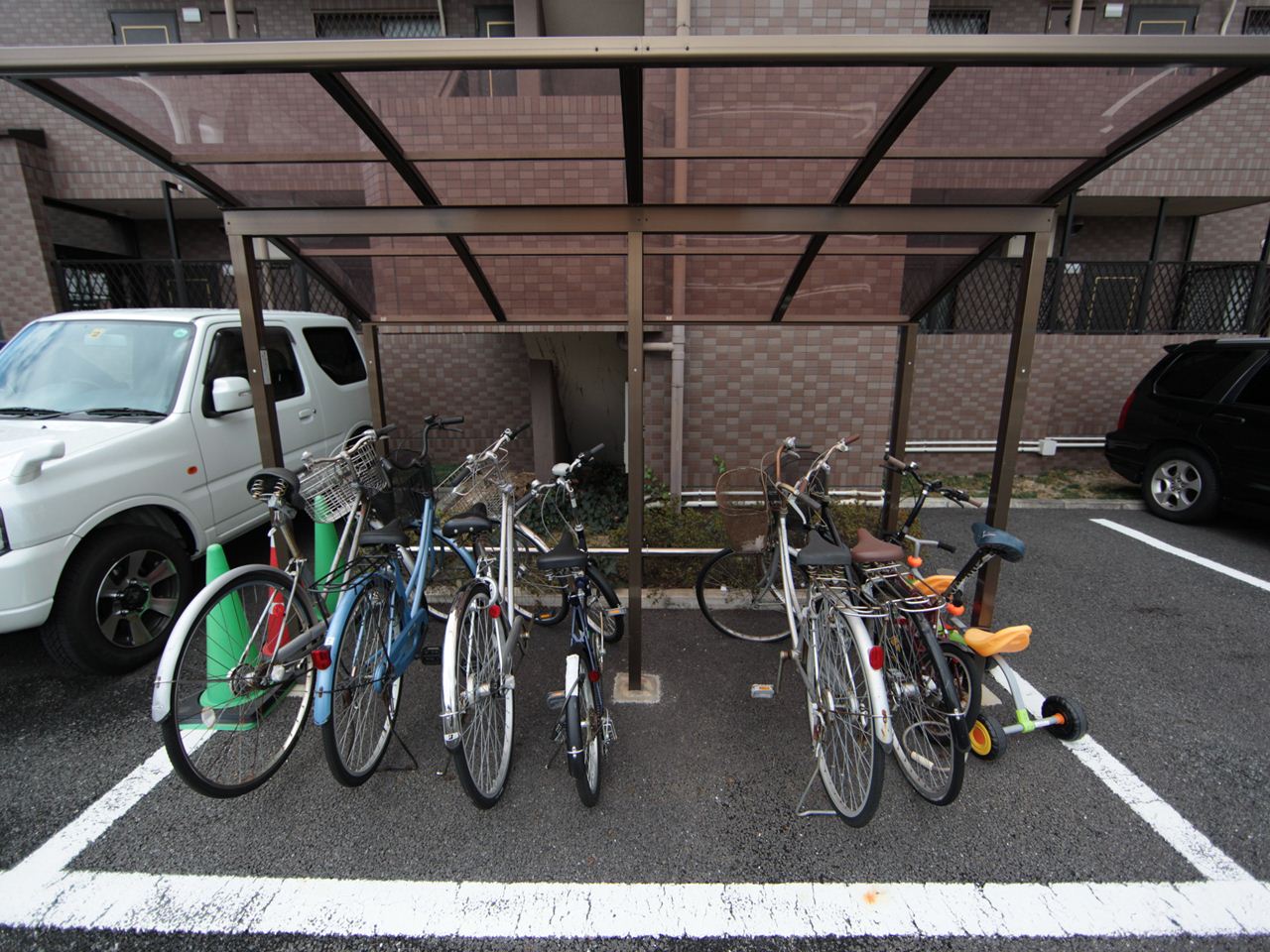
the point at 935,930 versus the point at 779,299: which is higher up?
the point at 779,299

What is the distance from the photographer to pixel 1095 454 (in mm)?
7188

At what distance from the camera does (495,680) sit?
2.35m

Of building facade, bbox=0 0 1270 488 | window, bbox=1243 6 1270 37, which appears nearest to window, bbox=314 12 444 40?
building facade, bbox=0 0 1270 488

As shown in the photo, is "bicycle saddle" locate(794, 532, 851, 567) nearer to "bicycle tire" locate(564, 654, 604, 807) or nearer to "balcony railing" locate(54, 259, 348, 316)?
"bicycle tire" locate(564, 654, 604, 807)

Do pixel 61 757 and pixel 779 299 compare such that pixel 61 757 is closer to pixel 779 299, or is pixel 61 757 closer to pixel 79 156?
pixel 779 299

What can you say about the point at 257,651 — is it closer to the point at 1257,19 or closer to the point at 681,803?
the point at 681,803

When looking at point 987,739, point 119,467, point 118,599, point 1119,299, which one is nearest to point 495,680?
point 987,739

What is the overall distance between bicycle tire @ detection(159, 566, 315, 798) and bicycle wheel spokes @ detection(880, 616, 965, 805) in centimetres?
235

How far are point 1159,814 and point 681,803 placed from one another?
1.81 metres

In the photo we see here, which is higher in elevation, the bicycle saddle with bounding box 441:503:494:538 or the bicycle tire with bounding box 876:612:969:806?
the bicycle saddle with bounding box 441:503:494:538

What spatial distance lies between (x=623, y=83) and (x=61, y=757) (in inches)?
141

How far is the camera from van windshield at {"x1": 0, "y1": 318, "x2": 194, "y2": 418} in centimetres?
345

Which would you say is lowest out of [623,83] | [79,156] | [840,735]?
[840,735]

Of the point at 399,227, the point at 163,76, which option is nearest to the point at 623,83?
the point at 399,227
